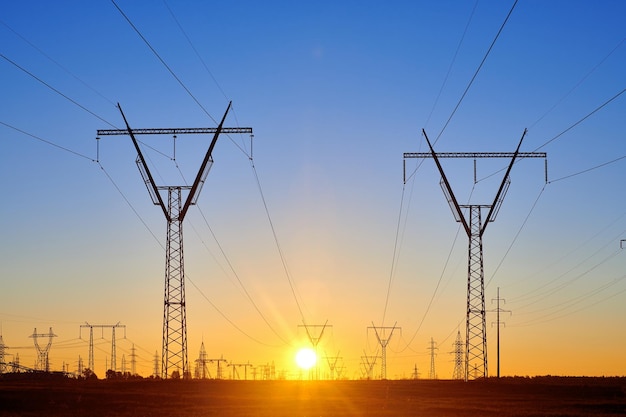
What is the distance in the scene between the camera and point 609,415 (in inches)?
2200

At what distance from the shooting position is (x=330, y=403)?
6531cm

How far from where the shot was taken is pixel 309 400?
231 feet

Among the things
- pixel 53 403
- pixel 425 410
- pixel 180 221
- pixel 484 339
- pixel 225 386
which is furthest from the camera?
pixel 225 386

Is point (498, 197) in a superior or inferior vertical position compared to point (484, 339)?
superior

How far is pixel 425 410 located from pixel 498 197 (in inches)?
992

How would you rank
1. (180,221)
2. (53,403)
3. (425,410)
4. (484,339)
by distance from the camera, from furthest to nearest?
(484,339) → (180,221) → (53,403) → (425,410)

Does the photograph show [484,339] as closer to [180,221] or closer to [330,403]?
[330,403]

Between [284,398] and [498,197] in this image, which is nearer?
[284,398]

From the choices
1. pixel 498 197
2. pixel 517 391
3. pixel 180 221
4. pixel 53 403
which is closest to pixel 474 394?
pixel 517 391

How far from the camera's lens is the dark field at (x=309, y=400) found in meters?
56.3

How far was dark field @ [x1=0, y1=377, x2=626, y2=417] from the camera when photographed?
185 feet

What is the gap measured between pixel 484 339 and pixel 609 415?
21328 mm

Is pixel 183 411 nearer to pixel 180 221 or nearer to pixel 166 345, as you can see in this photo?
pixel 166 345

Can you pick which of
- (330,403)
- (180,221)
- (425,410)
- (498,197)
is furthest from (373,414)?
(498,197)
